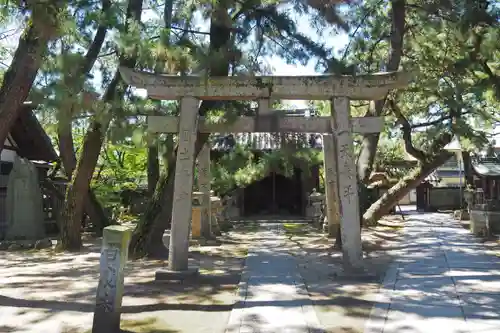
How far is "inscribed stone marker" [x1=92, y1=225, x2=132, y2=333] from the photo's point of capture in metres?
5.20

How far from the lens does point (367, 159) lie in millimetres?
13703

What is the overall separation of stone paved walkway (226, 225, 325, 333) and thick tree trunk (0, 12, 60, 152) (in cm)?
420

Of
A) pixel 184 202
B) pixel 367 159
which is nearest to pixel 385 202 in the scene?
pixel 367 159

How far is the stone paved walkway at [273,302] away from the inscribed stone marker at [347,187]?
0.94 metres

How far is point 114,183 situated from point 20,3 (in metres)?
15.8

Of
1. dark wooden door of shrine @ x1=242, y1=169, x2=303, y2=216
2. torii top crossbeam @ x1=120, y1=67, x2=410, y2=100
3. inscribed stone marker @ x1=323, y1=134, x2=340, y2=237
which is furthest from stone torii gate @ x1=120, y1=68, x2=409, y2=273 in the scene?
dark wooden door of shrine @ x1=242, y1=169, x2=303, y2=216

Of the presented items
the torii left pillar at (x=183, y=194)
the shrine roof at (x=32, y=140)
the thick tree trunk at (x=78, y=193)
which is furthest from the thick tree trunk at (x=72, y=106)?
the shrine roof at (x=32, y=140)

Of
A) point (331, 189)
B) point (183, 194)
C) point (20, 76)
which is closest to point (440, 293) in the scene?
point (183, 194)

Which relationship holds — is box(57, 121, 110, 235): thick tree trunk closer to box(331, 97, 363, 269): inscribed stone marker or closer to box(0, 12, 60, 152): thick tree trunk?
box(0, 12, 60, 152): thick tree trunk

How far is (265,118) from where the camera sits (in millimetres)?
8430

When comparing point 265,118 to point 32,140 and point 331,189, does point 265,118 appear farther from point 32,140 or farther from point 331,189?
point 32,140

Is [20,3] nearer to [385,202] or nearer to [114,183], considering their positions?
[385,202]

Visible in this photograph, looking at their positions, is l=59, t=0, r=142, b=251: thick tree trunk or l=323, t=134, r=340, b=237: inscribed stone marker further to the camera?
l=323, t=134, r=340, b=237: inscribed stone marker

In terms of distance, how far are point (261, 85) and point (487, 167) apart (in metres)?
20.7
